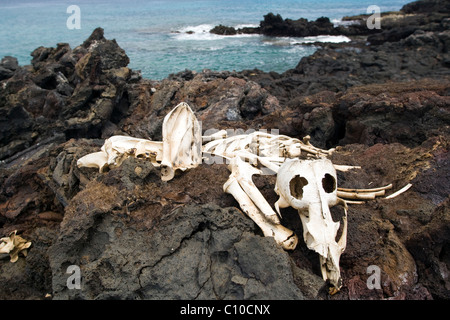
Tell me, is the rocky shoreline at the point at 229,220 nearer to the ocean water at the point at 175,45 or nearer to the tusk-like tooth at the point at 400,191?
the tusk-like tooth at the point at 400,191

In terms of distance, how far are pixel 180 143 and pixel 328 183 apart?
1661 mm

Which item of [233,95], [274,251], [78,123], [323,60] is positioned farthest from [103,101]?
[323,60]

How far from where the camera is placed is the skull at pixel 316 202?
242 cm

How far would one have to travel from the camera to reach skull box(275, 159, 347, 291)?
242 cm

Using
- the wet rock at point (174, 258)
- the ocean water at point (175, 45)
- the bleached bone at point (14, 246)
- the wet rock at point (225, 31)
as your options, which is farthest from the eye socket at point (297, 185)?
the wet rock at point (225, 31)

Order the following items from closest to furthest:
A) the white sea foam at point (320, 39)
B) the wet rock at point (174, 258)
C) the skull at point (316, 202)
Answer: the wet rock at point (174, 258)
the skull at point (316, 202)
the white sea foam at point (320, 39)

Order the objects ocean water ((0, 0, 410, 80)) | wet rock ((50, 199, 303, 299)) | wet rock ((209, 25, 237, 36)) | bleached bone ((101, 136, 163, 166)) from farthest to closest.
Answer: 1. wet rock ((209, 25, 237, 36))
2. ocean water ((0, 0, 410, 80))
3. bleached bone ((101, 136, 163, 166))
4. wet rock ((50, 199, 303, 299))

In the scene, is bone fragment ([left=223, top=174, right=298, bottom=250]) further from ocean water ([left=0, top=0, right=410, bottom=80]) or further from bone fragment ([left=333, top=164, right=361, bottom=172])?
ocean water ([left=0, top=0, right=410, bottom=80])

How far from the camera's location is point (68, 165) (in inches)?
165

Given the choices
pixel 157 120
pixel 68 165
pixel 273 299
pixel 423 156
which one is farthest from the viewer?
pixel 157 120

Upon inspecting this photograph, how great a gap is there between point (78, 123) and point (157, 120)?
2.14 metres

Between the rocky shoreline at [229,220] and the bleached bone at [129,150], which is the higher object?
the bleached bone at [129,150]

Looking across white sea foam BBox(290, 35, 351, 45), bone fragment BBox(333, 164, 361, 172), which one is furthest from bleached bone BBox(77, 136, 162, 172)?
white sea foam BBox(290, 35, 351, 45)

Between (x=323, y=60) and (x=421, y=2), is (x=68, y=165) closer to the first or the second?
(x=323, y=60)
